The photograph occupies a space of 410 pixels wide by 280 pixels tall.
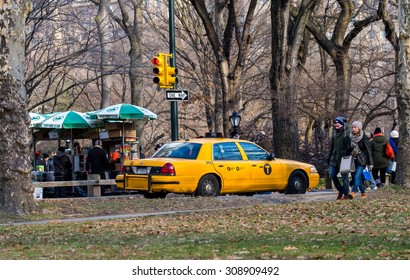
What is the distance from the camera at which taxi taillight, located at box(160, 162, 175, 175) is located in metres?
22.4

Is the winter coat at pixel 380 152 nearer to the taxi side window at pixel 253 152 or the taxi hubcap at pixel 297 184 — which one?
the taxi hubcap at pixel 297 184

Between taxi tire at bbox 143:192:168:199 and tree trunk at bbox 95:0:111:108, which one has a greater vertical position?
tree trunk at bbox 95:0:111:108

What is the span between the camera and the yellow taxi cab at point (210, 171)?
74.0ft

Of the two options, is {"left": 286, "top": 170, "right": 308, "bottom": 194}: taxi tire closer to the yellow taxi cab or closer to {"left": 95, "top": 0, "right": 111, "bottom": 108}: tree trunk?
the yellow taxi cab

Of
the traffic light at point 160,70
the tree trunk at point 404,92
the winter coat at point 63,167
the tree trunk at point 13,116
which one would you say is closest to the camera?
the tree trunk at point 13,116

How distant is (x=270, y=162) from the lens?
80.5 feet

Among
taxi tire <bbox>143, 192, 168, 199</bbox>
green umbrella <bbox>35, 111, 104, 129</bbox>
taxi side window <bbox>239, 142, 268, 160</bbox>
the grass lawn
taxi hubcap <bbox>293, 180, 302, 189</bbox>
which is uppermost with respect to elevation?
green umbrella <bbox>35, 111, 104, 129</bbox>

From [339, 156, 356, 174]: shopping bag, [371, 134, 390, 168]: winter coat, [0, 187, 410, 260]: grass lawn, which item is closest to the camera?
[0, 187, 410, 260]: grass lawn

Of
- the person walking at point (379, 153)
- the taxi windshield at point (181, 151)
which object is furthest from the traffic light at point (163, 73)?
the person walking at point (379, 153)

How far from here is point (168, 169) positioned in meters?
22.4

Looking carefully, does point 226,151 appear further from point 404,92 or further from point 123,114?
point 123,114

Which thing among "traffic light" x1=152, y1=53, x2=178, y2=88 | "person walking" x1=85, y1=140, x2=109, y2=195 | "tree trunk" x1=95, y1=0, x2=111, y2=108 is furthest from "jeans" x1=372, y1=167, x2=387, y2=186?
"tree trunk" x1=95, y1=0, x2=111, y2=108

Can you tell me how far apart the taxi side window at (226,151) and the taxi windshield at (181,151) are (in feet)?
1.57
